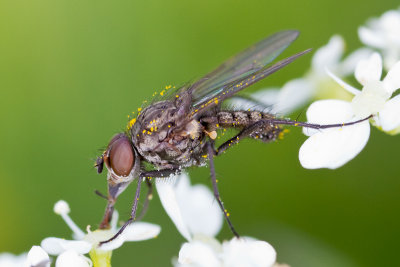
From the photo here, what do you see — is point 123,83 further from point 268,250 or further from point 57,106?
point 268,250

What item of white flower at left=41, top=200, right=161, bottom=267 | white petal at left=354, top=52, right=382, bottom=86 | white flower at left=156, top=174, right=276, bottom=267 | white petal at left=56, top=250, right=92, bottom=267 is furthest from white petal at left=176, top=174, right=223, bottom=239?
white petal at left=354, top=52, right=382, bottom=86

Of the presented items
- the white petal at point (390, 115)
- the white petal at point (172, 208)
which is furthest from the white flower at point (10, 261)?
the white petal at point (390, 115)

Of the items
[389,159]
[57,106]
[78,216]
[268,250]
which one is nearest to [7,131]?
[57,106]

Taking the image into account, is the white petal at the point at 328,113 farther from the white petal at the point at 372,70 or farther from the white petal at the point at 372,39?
the white petal at the point at 372,39

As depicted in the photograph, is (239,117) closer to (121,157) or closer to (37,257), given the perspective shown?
(121,157)

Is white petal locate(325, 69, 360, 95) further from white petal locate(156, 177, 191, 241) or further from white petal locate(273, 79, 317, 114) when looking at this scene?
white petal locate(156, 177, 191, 241)

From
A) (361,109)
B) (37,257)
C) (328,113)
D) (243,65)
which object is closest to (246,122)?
(243,65)
